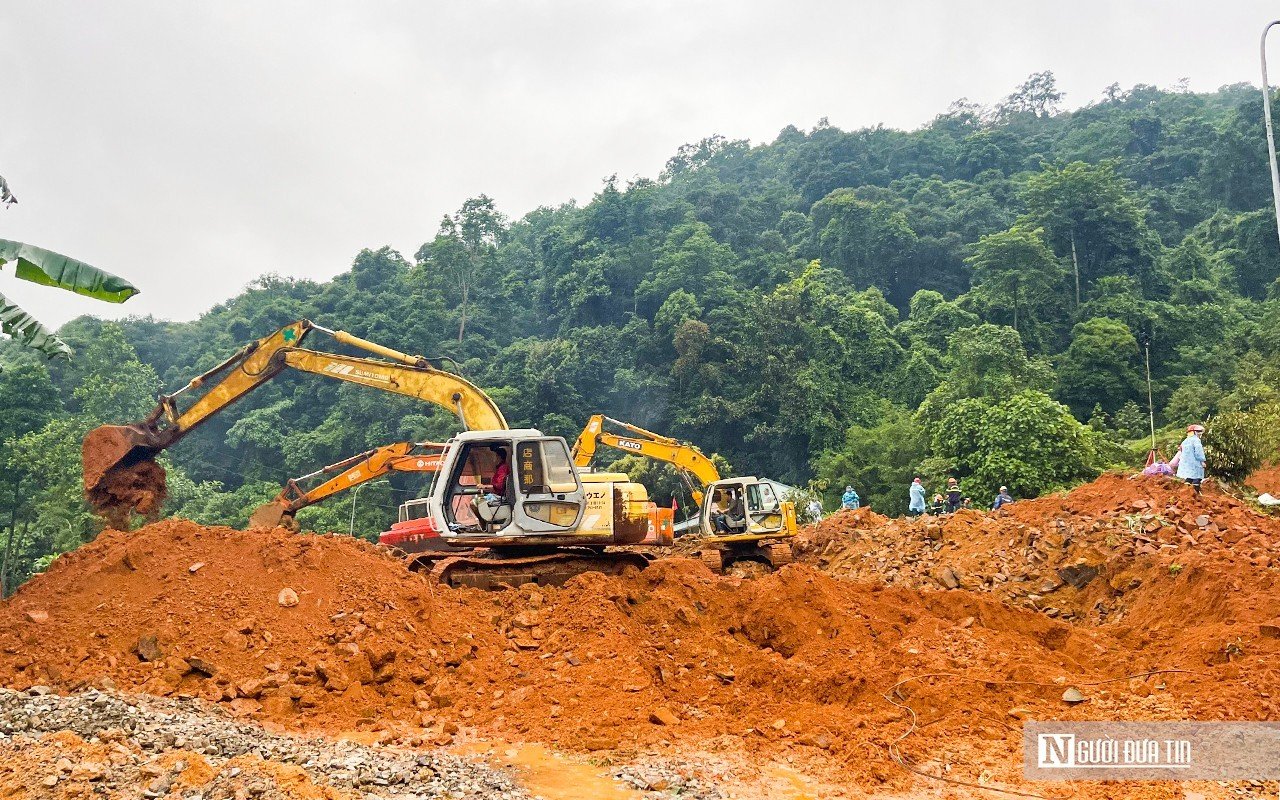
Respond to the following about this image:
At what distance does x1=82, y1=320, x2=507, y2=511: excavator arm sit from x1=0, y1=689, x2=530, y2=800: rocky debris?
6960mm

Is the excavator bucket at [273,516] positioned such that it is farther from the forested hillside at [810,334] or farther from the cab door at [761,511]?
the forested hillside at [810,334]

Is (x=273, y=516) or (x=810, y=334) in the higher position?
(x=810, y=334)

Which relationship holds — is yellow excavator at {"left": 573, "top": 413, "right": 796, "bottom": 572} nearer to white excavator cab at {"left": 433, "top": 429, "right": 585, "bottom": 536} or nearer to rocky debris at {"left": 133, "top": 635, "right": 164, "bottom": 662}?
white excavator cab at {"left": 433, "top": 429, "right": 585, "bottom": 536}

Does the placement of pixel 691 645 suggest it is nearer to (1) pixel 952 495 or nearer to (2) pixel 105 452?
(2) pixel 105 452

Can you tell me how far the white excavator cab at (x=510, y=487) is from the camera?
36.4 feet

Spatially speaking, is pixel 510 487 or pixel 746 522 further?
pixel 746 522

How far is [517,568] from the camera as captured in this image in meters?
11.3

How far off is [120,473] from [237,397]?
216 centimetres

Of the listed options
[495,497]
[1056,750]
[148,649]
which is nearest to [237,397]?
[495,497]

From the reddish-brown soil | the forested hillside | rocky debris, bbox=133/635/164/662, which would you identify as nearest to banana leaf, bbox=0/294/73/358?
the reddish-brown soil

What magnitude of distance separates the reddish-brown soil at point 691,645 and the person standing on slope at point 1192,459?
2.86 feet

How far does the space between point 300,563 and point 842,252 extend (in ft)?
163

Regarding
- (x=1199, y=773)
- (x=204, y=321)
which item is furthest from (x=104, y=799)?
(x=204, y=321)

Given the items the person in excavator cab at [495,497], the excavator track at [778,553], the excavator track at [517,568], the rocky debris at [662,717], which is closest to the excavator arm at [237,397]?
the person in excavator cab at [495,497]
